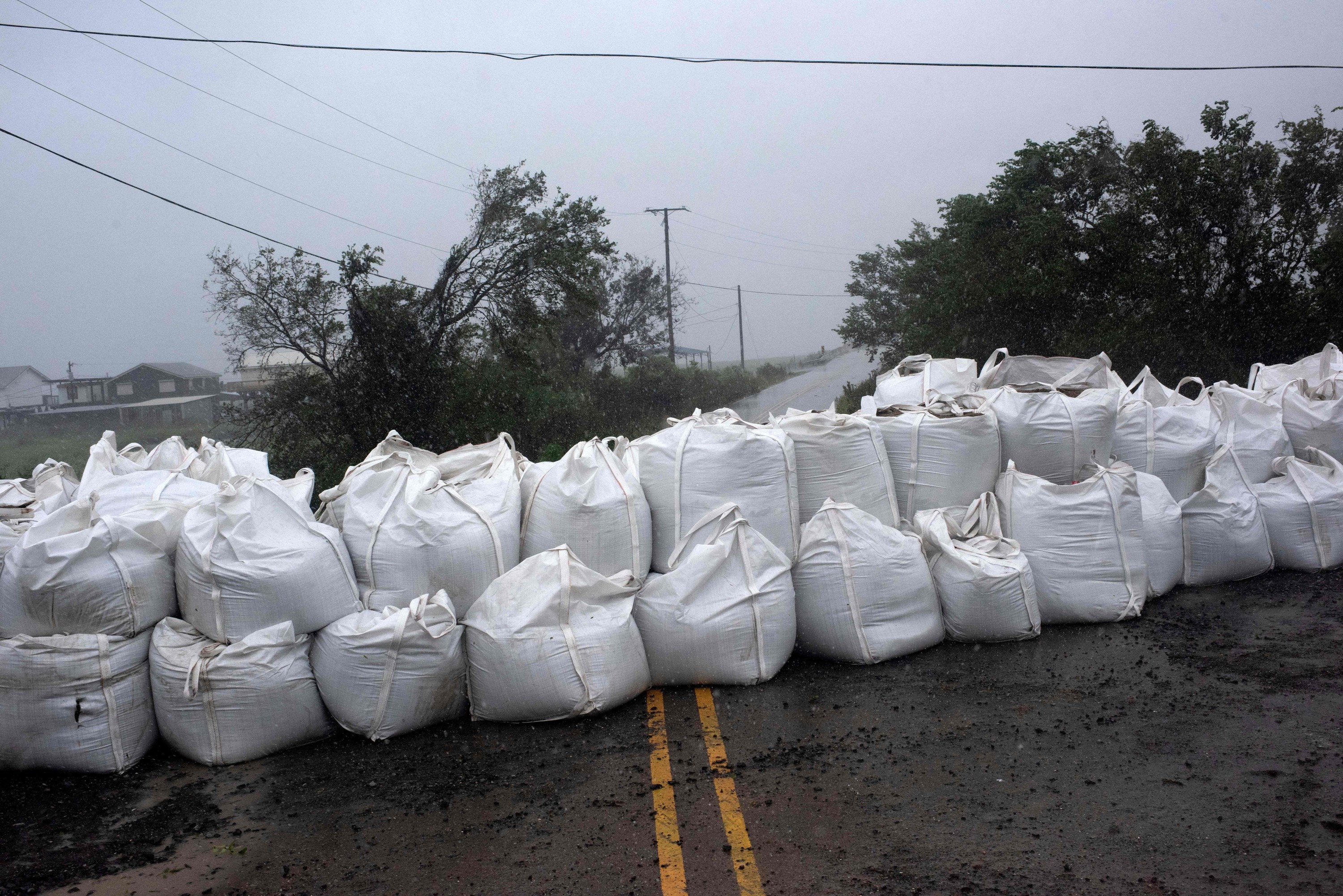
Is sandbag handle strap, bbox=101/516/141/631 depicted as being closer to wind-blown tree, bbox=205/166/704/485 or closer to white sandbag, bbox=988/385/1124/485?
white sandbag, bbox=988/385/1124/485

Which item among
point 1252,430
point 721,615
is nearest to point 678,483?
point 721,615

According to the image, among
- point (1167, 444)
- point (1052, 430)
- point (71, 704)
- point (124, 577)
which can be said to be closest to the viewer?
point (71, 704)

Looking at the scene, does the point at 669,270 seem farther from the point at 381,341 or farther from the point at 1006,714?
the point at 1006,714

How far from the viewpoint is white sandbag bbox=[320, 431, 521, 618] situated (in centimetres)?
353

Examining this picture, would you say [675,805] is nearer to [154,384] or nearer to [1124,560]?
[1124,560]

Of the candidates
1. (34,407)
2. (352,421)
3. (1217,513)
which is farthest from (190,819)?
(34,407)

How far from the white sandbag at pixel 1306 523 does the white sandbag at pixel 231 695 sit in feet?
17.1

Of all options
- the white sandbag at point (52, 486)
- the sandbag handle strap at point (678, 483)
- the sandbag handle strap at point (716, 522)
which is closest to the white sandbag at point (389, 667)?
the sandbag handle strap at point (716, 522)

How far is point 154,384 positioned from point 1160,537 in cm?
1439

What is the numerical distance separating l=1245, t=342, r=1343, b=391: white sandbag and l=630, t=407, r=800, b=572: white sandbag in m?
4.65

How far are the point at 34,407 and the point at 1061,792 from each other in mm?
14550

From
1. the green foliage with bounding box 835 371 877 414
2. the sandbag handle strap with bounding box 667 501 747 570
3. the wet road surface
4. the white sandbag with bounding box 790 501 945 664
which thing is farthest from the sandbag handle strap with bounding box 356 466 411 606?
the wet road surface

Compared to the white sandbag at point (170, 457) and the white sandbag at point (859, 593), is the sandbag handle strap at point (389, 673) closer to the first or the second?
the white sandbag at point (859, 593)

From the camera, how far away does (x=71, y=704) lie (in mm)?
3062
